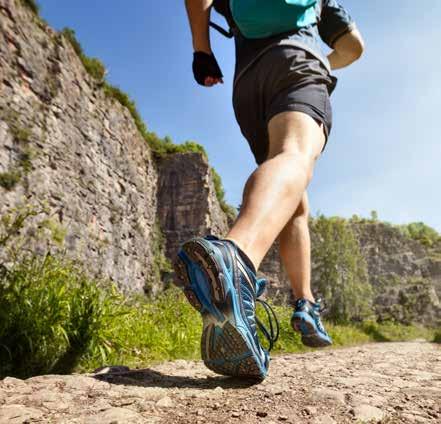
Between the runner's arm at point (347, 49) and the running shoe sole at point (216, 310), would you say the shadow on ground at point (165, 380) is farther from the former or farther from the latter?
the runner's arm at point (347, 49)

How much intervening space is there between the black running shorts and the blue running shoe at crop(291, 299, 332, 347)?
0.71 m

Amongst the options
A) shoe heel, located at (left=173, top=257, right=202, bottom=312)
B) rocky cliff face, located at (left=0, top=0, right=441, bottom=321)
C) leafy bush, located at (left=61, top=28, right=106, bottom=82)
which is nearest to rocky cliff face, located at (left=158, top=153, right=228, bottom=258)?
rocky cliff face, located at (left=0, top=0, right=441, bottom=321)

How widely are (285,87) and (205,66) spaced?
38cm

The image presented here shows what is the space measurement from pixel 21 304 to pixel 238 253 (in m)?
1.57

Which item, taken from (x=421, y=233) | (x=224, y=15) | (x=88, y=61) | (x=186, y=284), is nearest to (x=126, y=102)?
(x=88, y=61)

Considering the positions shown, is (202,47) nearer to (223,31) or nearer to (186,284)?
(223,31)

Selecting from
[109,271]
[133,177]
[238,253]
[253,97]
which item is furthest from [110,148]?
[238,253]

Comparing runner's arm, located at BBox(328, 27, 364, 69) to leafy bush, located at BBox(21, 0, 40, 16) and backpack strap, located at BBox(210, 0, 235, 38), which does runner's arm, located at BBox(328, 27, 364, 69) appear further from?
leafy bush, located at BBox(21, 0, 40, 16)

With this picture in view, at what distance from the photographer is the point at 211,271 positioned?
112cm

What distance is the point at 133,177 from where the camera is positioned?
32.9ft

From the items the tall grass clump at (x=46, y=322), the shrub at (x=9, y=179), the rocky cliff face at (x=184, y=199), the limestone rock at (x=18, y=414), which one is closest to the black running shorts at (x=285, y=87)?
the limestone rock at (x=18, y=414)

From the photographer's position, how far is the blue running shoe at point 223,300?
112cm

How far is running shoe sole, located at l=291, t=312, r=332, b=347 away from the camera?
160 centimetres

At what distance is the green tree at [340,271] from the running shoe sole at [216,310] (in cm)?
1635
